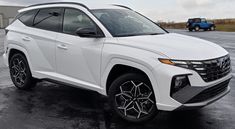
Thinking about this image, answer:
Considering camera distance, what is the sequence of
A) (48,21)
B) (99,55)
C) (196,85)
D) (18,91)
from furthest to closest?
(18,91), (48,21), (99,55), (196,85)

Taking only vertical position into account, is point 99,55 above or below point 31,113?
above

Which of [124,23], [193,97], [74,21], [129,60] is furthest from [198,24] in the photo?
[193,97]

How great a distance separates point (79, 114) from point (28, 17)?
2.71m

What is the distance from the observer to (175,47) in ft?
13.8

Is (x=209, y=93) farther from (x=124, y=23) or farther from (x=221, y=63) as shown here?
(x=124, y=23)

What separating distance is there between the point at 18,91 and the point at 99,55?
2.75 metres

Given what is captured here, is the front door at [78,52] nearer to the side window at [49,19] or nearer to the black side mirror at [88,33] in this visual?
the black side mirror at [88,33]

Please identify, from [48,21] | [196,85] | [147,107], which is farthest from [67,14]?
[196,85]

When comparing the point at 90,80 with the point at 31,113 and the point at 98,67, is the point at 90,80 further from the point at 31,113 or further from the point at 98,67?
the point at 31,113

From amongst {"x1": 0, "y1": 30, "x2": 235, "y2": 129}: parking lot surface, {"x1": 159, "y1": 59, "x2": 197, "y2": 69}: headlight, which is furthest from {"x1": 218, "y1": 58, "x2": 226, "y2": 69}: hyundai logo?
{"x1": 0, "y1": 30, "x2": 235, "y2": 129}: parking lot surface

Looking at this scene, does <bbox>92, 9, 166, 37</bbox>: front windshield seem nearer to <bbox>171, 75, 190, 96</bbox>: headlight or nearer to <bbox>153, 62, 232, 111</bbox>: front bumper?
<bbox>153, 62, 232, 111</bbox>: front bumper

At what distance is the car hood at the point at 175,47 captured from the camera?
4.04 meters

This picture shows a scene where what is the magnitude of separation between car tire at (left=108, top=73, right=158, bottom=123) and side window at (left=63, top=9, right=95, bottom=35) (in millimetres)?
1218

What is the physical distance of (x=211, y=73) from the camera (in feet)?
13.5
